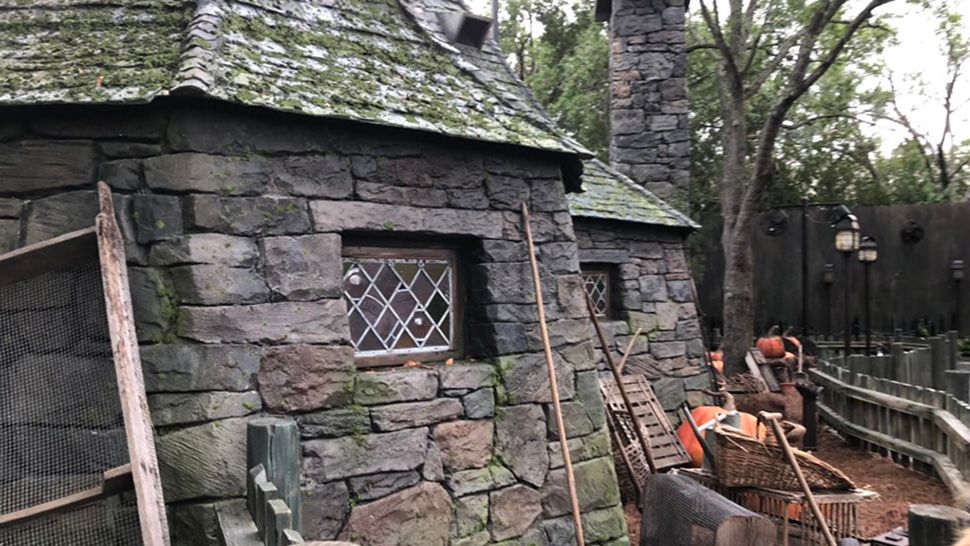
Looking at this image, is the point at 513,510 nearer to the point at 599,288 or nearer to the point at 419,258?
the point at 419,258

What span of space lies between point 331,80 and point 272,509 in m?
2.42

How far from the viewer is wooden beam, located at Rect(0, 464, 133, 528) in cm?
272

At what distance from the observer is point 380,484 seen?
3.96 m

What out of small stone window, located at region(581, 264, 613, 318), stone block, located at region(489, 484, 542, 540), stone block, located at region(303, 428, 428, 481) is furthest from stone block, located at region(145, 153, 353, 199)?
small stone window, located at region(581, 264, 613, 318)

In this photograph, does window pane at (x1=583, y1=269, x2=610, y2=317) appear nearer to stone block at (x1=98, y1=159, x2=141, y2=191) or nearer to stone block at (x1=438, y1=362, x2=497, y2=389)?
stone block at (x1=438, y1=362, x2=497, y2=389)

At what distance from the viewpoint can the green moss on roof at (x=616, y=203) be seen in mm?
8044

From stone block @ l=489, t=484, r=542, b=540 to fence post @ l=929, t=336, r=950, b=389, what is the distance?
5.11 metres

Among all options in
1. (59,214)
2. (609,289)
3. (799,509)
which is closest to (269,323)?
(59,214)

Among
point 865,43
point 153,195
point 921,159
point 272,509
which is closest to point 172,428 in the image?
point 153,195

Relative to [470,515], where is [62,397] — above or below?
above

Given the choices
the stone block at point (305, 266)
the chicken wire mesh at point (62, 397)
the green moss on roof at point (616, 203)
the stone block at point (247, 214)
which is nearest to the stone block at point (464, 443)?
the stone block at point (305, 266)

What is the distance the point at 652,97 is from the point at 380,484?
859 centimetres

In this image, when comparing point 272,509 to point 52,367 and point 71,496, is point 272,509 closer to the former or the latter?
point 71,496

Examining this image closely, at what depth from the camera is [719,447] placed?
5.10 meters
